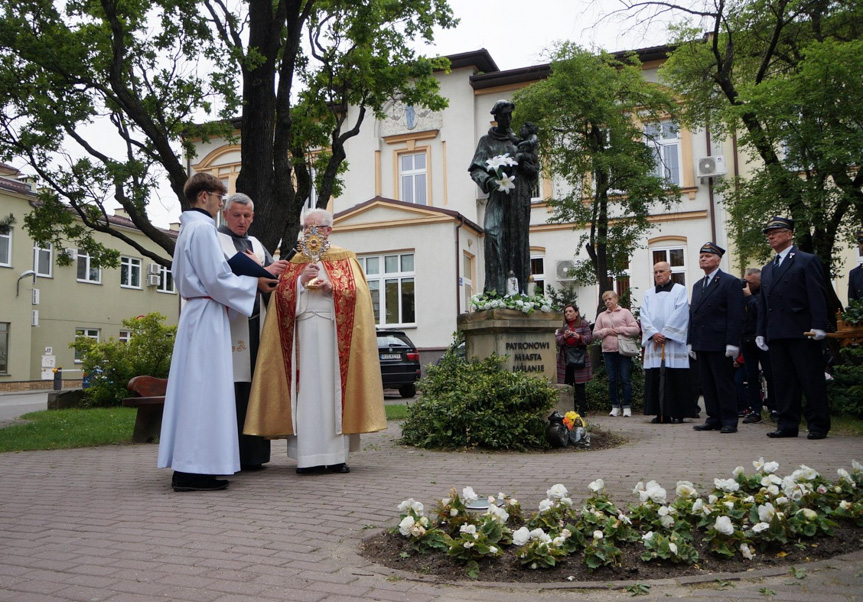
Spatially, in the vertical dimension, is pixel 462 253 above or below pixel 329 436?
above

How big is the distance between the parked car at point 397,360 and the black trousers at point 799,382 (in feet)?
37.7

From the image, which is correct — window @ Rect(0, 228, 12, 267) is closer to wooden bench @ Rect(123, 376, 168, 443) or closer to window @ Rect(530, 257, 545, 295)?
window @ Rect(530, 257, 545, 295)

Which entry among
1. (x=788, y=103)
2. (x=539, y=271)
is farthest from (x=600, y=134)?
(x=539, y=271)

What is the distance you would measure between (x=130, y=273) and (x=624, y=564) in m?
42.1

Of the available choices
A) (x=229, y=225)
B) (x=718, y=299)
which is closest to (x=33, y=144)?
(x=229, y=225)

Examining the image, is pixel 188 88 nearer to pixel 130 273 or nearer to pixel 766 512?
pixel 766 512

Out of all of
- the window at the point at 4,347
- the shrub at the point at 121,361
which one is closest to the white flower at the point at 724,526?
the shrub at the point at 121,361

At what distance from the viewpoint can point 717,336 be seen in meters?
9.12

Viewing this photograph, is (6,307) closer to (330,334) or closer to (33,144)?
(33,144)

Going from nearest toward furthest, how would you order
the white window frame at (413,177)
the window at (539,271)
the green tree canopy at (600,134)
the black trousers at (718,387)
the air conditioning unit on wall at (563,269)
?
the black trousers at (718,387) → the green tree canopy at (600,134) → the air conditioning unit on wall at (563,269) → the window at (539,271) → the white window frame at (413,177)

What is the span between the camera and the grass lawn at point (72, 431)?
9.66 metres

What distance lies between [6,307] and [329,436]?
106ft

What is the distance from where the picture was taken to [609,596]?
301cm

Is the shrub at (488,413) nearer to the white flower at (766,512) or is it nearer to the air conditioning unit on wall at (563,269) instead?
the white flower at (766,512)
